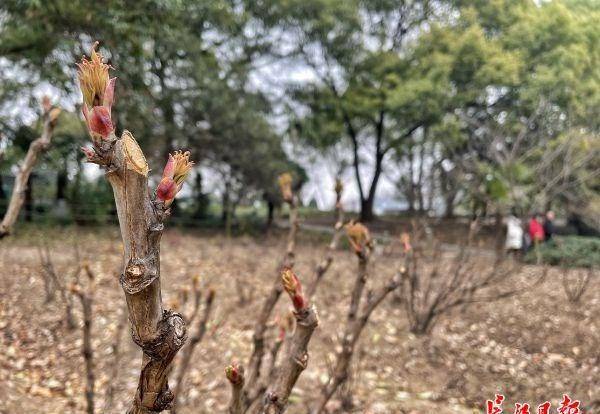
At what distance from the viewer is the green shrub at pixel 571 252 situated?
984 cm

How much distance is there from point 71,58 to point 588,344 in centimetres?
729

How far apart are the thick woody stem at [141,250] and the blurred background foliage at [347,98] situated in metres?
7.17

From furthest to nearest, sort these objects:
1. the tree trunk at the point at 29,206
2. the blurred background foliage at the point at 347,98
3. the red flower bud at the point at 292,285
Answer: the tree trunk at the point at 29,206
the blurred background foliage at the point at 347,98
the red flower bud at the point at 292,285

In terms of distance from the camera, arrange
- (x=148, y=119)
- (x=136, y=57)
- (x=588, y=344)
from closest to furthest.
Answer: (x=588, y=344)
(x=136, y=57)
(x=148, y=119)

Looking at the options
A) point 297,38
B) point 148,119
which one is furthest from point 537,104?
point 148,119

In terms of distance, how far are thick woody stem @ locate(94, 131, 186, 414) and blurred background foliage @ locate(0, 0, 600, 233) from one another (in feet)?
23.5

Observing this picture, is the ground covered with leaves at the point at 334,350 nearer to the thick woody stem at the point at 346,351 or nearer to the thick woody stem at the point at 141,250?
the thick woody stem at the point at 346,351

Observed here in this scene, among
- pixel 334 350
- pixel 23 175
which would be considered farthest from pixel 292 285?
pixel 334 350

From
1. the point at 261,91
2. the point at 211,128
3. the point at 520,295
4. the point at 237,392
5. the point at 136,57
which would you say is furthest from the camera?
the point at 261,91

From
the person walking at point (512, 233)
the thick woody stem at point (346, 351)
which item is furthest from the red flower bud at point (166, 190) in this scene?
the person walking at point (512, 233)

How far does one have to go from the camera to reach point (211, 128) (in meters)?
10.7

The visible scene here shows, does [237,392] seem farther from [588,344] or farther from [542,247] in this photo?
[542,247]

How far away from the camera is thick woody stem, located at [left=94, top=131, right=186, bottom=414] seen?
67 centimetres

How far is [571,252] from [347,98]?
6887 millimetres
